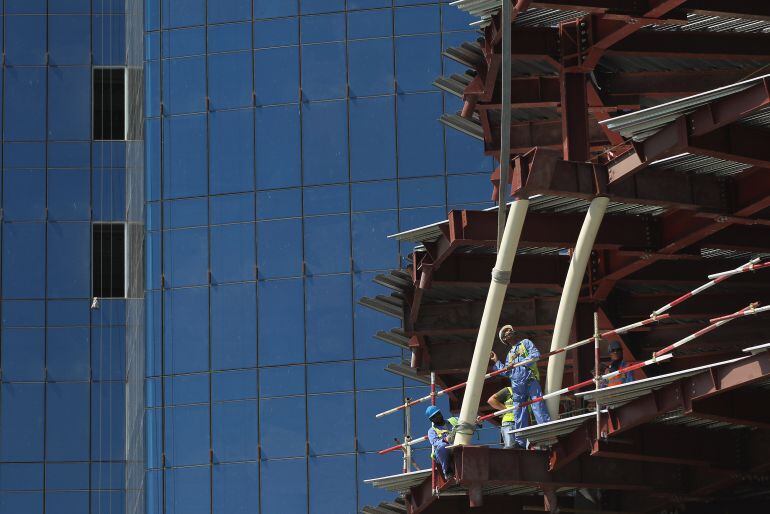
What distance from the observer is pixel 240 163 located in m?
66.6

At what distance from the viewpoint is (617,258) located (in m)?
40.4

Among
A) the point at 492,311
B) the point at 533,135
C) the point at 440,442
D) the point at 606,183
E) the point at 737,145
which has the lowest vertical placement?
the point at 440,442

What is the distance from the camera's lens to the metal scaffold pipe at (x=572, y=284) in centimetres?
3647

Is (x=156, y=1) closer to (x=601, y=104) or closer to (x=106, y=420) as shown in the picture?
(x=106, y=420)

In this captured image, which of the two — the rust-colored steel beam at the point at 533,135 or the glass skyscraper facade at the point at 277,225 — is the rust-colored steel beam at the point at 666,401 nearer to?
the rust-colored steel beam at the point at 533,135

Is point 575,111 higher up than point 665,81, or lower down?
lower down

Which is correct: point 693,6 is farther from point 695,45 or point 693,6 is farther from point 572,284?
point 572,284

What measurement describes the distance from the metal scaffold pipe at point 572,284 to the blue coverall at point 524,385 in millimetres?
498

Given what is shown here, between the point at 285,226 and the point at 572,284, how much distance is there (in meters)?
29.7

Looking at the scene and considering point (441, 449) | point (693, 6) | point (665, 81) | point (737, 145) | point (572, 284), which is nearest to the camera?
point (737, 145)

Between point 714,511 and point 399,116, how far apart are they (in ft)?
95.6

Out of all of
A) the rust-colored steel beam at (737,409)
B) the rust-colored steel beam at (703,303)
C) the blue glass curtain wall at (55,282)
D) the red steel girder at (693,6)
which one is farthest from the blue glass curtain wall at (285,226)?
the rust-colored steel beam at (737,409)

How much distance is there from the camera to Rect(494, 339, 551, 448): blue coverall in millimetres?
35594

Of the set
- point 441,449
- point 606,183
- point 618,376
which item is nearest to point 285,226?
point 441,449
